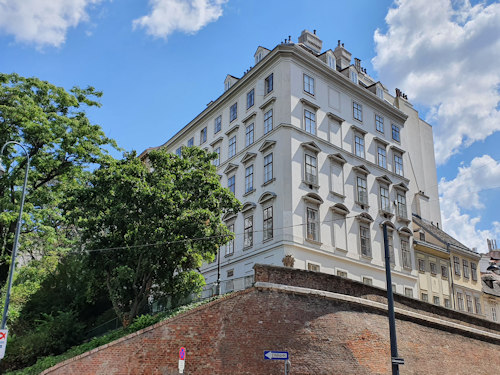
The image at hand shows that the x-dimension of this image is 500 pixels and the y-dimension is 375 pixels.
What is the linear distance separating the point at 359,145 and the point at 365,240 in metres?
Answer: 7.14

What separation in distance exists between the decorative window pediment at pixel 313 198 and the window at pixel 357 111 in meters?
9.00

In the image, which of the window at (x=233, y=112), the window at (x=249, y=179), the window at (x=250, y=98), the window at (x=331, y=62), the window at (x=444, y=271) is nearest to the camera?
the window at (x=249, y=179)

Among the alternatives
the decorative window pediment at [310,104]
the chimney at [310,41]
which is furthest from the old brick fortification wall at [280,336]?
the chimney at [310,41]

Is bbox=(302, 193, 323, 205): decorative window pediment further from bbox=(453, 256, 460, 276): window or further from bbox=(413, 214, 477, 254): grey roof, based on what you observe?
bbox=(453, 256, 460, 276): window

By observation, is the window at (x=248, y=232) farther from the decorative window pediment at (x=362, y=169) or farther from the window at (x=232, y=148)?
the decorative window pediment at (x=362, y=169)

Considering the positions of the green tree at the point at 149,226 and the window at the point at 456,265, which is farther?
the window at the point at 456,265

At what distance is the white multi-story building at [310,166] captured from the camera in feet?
104

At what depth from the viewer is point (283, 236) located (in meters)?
30.1

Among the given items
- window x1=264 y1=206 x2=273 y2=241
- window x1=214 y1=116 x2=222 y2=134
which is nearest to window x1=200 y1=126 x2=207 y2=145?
window x1=214 y1=116 x2=222 y2=134

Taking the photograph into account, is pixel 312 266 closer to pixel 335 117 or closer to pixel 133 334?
pixel 335 117

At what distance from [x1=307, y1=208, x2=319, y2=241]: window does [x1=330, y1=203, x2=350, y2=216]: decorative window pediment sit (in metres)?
1.78

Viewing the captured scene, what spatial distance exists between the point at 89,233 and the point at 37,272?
139 inches

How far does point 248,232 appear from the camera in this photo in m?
33.4

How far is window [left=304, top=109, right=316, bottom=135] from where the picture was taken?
33.9m
